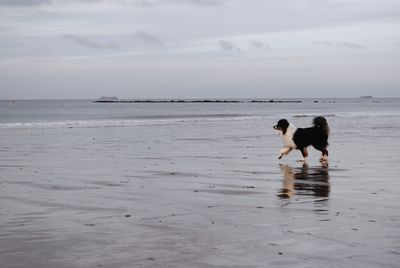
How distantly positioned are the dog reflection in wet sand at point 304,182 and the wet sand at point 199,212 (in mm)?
20

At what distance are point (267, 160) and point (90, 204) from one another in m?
7.80

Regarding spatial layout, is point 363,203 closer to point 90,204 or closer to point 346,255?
point 346,255

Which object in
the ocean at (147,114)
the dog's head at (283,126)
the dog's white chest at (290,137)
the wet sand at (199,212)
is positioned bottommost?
the ocean at (147,114)

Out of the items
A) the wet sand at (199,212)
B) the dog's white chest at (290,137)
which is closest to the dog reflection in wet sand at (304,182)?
the wet sand at (199,212)

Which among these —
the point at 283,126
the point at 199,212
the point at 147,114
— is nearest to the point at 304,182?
the point at 199,212

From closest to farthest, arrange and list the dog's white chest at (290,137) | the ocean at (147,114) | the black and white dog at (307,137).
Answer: the black and white dog at (307,137) → the dog's white chest at (290,137) → the ocean at (147,114)

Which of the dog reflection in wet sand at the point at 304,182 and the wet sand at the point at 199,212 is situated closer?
the wet sand at the point at 199,212

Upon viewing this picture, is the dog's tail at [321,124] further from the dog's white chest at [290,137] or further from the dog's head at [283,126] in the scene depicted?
the dog's head at [283,126]

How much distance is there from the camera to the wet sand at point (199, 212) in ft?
20.1

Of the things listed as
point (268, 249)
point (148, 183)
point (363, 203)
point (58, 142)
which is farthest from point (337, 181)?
point (58, 142)

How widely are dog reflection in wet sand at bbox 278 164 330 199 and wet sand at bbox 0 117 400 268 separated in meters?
0.02

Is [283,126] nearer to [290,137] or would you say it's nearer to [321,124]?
[290,137]

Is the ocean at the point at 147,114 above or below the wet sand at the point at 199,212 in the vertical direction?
Result: below

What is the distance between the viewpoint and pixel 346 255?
6082 millimetres
